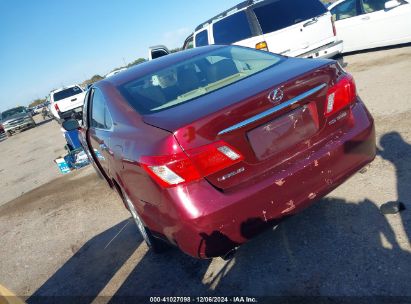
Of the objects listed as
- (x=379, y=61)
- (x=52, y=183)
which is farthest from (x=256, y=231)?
(x=379, y=61)

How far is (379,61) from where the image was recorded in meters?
8.73

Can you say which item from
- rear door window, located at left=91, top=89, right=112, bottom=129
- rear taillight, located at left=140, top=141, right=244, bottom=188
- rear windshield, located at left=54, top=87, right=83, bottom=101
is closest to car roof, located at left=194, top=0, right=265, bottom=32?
rear door window, located at left=91, top=89, right=112, bottom=129

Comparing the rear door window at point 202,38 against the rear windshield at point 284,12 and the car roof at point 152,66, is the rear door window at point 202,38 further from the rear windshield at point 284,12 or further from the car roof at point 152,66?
the car roof at point 152,66

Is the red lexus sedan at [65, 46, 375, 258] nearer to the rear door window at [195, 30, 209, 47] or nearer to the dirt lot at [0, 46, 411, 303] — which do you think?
the dirt lot at [0, 46, 411, 303]

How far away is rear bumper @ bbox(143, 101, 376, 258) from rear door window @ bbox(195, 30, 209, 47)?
675 cm

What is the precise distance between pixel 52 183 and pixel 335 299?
23.0ft

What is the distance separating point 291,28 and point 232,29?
1318mm

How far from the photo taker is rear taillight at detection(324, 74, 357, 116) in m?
2.73

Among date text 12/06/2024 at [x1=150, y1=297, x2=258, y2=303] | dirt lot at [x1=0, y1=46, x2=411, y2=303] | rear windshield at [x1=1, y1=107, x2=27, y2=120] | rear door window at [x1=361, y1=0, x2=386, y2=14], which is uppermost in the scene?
rear door window at [x1=361, y1=0, x2=386, y2=14]

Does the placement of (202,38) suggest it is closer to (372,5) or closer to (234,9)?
(234,9)

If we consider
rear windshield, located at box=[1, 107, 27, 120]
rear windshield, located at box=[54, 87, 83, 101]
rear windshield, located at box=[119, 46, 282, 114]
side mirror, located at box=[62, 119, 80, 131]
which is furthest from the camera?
rear windshield, located at box=[1, 107, 27, 120]

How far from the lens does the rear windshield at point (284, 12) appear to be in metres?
7.77

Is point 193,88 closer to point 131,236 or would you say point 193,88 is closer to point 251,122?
point 251,122

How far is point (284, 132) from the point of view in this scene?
2.52 m
